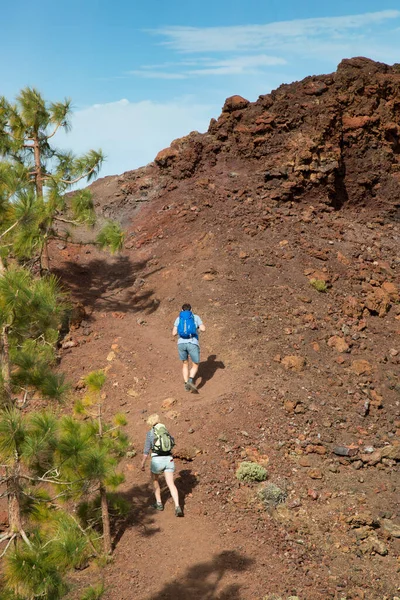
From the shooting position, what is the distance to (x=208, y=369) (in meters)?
11.8

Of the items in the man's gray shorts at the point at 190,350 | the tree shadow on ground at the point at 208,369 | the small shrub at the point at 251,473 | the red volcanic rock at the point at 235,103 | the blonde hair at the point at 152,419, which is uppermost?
the red volcanic rock at the point at 235,103

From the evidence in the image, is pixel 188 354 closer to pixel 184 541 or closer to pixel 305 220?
pixel 184 541

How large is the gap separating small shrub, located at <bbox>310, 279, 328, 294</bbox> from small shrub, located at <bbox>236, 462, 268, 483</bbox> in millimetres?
6249

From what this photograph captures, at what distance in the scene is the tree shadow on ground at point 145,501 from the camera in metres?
7.88

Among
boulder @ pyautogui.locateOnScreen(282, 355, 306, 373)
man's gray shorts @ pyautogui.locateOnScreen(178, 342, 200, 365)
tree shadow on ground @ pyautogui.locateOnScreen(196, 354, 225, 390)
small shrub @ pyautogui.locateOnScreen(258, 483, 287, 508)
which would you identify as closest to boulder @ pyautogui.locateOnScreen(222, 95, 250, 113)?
tree shadow on ground @ pyautogui.locateOnScreen(196, 354, 225, 390)

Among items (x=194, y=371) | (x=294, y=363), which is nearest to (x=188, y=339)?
(x=194, y=371)

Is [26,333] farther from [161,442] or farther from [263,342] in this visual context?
[263,342]

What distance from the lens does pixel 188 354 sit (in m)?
11.1

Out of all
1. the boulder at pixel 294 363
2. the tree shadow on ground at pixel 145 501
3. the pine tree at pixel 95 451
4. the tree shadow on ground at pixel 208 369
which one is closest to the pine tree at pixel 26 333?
the pine tree at pixel 95 451

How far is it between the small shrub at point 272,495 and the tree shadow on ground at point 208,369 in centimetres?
311

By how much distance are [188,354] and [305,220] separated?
7288 mm

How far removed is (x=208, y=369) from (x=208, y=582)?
5.29m

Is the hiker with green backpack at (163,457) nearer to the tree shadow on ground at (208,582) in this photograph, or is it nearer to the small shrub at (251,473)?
the tree shadow on ground at (208,582)

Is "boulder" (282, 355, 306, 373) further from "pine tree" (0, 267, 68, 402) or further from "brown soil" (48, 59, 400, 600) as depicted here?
"pine tree" (0, 267, 68, 402)
